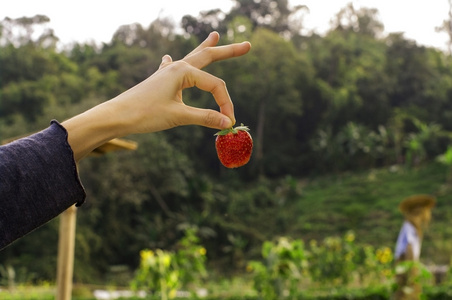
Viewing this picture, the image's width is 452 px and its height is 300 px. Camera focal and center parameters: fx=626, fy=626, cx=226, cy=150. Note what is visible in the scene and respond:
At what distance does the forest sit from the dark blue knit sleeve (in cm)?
1009

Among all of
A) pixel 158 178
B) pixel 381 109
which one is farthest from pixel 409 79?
pixel 158 178

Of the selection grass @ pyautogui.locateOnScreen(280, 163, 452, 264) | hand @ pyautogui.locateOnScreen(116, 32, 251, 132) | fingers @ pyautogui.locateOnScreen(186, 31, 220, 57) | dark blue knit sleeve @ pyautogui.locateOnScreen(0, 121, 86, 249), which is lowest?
grass @ pyautogui.locateOnScreen(280, 163, 452, 264)

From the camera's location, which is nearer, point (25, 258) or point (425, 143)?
point (25, 258)

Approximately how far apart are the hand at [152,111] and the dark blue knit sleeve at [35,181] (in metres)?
0.02

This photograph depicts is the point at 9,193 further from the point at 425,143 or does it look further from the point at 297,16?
the point at 297,16

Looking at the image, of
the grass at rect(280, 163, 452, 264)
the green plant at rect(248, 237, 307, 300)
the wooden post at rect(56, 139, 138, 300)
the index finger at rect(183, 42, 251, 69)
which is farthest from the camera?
the grass at rect(280, 163, 452, 264)

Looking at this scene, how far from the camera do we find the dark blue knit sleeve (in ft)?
1.30

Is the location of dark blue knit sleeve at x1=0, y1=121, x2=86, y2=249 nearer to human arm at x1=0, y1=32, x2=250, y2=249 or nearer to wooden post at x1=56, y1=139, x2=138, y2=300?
human arm at x1=0, y1=32, x2=250, y2=249

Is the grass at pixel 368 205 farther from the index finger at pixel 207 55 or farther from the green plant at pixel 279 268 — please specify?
the index finger at pixel 207 55

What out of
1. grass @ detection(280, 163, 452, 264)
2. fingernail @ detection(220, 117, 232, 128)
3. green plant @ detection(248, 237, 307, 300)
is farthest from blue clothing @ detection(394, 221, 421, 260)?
grass @ detection(280, 163, 452, 264)

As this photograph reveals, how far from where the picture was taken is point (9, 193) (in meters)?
0.39

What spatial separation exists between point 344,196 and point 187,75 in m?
14.7

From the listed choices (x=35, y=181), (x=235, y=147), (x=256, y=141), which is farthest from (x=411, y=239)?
(x=256, y=141)

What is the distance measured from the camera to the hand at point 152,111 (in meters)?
0.44
